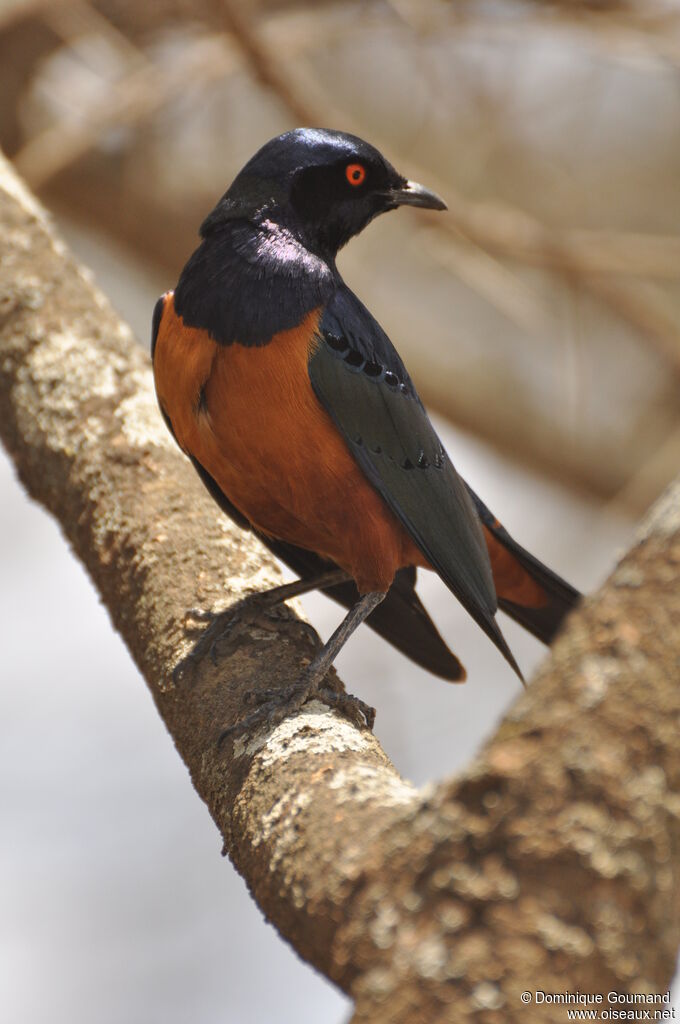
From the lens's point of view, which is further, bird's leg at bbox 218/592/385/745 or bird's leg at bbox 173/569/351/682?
bird's leg at bbox 173/569/351/682

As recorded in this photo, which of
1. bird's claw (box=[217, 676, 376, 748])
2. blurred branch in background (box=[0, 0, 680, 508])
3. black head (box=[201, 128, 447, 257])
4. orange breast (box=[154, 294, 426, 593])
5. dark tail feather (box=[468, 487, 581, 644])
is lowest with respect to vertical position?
bird's claw (box=[217, 676, 376, 748])

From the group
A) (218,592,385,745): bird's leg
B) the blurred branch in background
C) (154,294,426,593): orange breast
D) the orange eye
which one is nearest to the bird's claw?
(218,592,385,745): bird's leg

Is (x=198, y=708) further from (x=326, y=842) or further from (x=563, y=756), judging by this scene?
(x=563, y=756)

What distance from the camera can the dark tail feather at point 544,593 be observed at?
4.04 m

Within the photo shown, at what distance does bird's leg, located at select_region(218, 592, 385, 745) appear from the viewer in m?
2.85

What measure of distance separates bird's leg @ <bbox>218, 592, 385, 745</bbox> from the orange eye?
5.00 feet

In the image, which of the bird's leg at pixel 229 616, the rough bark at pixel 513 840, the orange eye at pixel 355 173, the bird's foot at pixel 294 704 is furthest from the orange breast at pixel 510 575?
the rough bark at pixel 513 840

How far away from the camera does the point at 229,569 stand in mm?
3555

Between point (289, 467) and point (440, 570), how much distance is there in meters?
0.57

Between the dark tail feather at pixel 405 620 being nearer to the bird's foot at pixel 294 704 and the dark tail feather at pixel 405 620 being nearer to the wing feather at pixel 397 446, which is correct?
the wing feather at pixel 397 446

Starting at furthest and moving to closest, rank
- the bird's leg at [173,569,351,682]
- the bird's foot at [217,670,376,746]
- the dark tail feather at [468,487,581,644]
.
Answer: the dark tail feather at [468,487,581,644] < the bird's leg at [173,569,351,682] < the bird's foot at [217,670,376,746]

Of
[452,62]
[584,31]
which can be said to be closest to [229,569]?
[584,31]

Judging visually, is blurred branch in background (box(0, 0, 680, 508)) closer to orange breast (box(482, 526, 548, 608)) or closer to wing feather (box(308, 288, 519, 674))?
orange breast (box(482, 526, 548, 608))

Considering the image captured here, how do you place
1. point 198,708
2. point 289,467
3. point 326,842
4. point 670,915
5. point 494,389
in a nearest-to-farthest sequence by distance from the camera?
1. point 670,915
2. point 326,842
3. point 198,708
4. point 289,467
5. point 494,389
